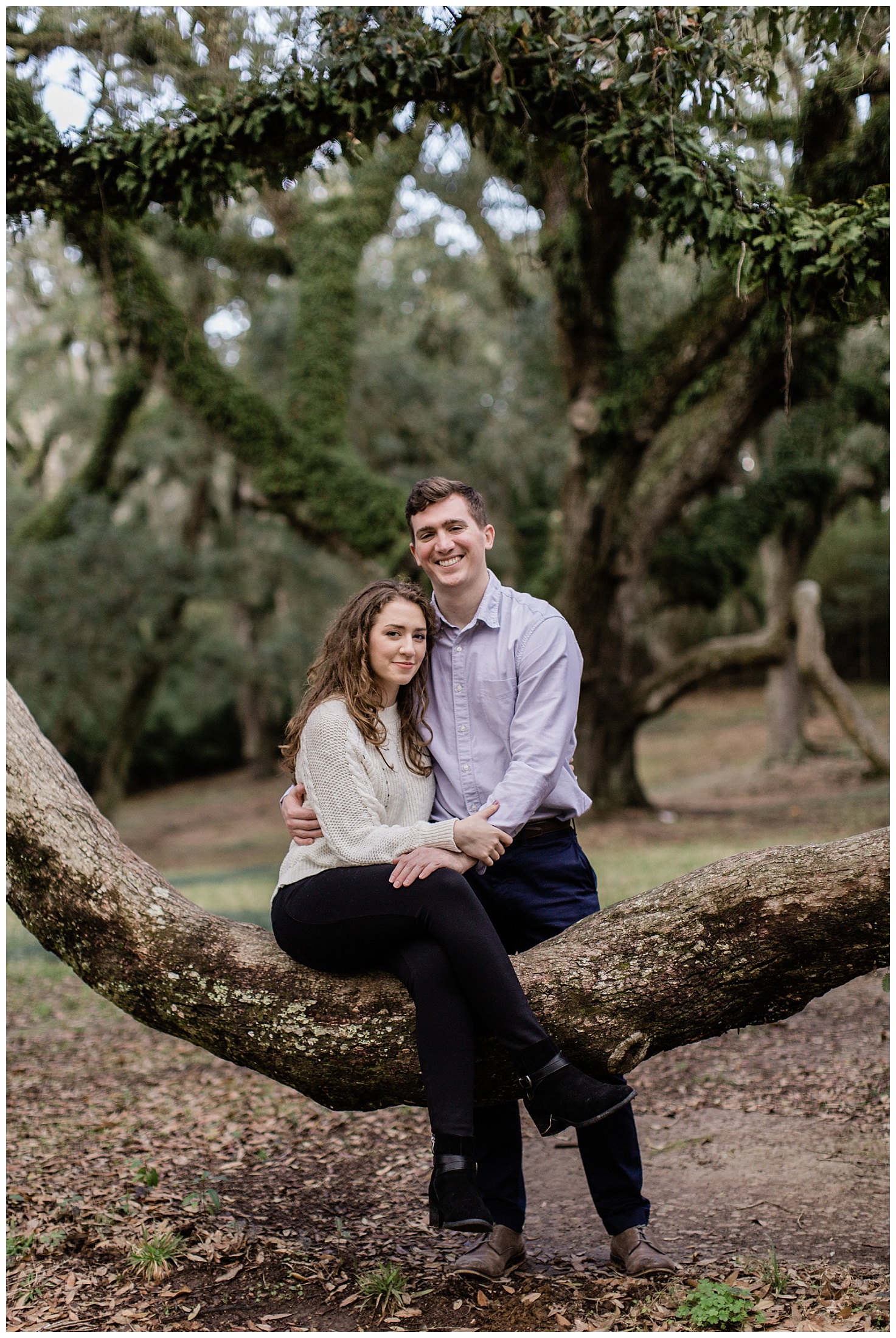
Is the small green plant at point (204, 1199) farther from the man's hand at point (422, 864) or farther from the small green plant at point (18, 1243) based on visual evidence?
the man's hand at point (422, 864)

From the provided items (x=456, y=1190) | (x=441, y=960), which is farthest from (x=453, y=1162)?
(x=441, y=960)

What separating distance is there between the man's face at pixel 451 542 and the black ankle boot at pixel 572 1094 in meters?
1.53

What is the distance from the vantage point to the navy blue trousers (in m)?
3.24

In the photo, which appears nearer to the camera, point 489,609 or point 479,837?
point 479,837

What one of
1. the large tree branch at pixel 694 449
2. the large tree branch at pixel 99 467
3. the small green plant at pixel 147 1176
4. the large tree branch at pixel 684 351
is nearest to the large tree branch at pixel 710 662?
the large tree branch at pixel 694 449

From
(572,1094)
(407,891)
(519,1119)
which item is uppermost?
(407,891)

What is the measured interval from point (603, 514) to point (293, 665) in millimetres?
13634

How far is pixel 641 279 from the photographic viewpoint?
15.2 meters

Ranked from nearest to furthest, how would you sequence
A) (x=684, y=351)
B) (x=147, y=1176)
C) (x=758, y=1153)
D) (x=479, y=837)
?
(x=479, y=837)
(x=147, y=1176)
(x=758, y=1153)
(x=684, y=351)

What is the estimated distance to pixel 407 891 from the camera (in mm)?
2990

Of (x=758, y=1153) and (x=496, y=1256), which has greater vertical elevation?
(x=496, y=1256)

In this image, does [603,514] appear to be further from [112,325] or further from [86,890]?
[86,890]

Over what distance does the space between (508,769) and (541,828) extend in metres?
0.29

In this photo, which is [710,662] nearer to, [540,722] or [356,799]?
[540,722]
